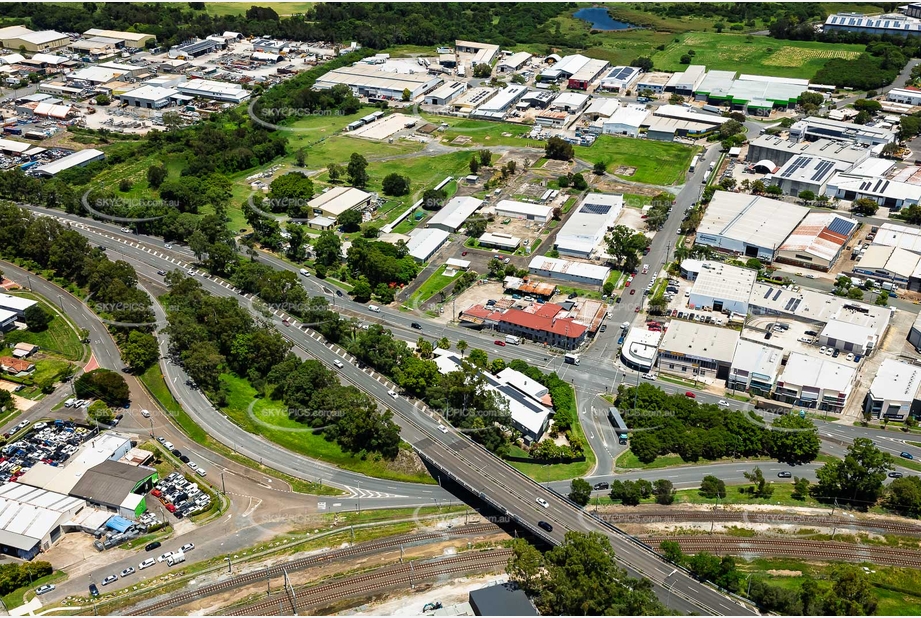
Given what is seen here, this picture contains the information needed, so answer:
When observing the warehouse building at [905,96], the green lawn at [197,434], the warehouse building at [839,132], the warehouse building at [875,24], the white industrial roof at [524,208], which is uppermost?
the warehouse building at [875,24]

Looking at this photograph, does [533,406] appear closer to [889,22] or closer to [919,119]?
[919,119]

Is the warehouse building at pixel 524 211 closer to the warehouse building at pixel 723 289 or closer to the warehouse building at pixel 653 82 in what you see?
the warehouse building at pixel 723 289

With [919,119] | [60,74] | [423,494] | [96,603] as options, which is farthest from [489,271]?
[60,74]

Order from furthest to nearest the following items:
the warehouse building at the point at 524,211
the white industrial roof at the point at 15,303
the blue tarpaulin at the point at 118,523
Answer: the warehouse building at the point at 524,211
the white industrial roof at the point at 15,303
the blue tarpaulin at the point at 118,523

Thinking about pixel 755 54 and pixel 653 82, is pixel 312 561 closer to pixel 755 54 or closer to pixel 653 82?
pixel 653 82

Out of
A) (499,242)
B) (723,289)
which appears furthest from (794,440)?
(499,242)

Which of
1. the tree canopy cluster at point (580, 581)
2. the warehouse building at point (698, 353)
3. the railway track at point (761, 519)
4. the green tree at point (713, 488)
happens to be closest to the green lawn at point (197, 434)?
the tree canopy cluster at point (580, 581)

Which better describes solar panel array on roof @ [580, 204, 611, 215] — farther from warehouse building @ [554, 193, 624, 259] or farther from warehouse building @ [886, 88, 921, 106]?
warehouse building @ [886, 88, 921, 106]
